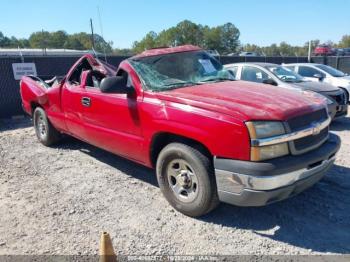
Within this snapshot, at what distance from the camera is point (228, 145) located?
3.30 m

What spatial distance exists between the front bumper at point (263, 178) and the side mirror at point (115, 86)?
1.55 m

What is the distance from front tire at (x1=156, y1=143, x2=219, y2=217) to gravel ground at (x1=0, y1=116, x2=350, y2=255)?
188 mm

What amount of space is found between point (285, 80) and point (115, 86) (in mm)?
5783

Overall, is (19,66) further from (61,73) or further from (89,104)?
(89,104)

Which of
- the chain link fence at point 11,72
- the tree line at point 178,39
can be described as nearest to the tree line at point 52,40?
the tree line at point 178,39

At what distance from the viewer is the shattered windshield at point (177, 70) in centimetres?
437

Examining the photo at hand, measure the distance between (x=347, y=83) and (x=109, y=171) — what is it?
29.4ft

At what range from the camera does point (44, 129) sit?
6.99m

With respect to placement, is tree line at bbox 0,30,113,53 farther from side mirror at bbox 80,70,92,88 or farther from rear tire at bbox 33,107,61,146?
side mirror at bbox 80,70,92,88

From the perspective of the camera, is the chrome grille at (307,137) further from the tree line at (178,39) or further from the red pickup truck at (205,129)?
the tree line at (178,39)

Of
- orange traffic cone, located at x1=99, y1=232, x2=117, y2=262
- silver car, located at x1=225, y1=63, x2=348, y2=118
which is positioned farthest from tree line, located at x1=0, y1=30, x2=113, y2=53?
orange traffic cone, located at x1=99, y1=232, x2=117, y2=262

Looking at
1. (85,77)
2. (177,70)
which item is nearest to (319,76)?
(177,70)

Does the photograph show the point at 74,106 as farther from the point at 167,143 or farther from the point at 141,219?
the point at 141,219

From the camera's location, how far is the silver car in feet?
27.8
